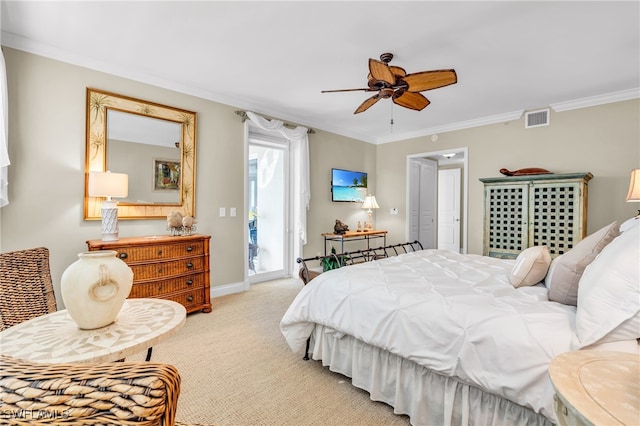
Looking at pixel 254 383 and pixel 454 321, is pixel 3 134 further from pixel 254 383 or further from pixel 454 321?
pixel 454 321

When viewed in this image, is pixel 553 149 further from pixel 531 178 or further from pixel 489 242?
pixel 489 242

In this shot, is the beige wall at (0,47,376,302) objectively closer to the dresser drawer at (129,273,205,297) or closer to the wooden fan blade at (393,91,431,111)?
the dresser drawer at (129,273,205,297)

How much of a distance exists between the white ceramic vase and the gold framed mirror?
2.45 m

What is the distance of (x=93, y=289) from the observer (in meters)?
1.07

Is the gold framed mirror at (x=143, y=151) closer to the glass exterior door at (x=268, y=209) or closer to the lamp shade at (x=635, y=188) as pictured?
the glass exterior door at (x=268, y=209)

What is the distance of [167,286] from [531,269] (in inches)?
123

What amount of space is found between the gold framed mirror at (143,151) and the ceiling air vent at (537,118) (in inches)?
185

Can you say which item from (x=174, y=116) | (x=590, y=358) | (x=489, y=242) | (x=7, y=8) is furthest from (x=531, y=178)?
(x=7, y=8)

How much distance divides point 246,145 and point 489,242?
3772mm

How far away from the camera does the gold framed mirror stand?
10.1 feet

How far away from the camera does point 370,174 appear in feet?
20.7

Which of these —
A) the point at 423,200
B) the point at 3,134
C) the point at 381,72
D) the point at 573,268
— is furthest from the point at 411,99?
the point at 423,200

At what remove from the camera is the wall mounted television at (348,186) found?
5590mm

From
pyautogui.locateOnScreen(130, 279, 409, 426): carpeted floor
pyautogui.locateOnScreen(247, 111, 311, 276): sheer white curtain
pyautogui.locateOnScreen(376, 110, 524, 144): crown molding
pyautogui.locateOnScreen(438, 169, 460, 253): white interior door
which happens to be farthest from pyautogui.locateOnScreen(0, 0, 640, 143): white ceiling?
pyautogui.locateOnScreen(438, 169, 460, 253): white interior door
